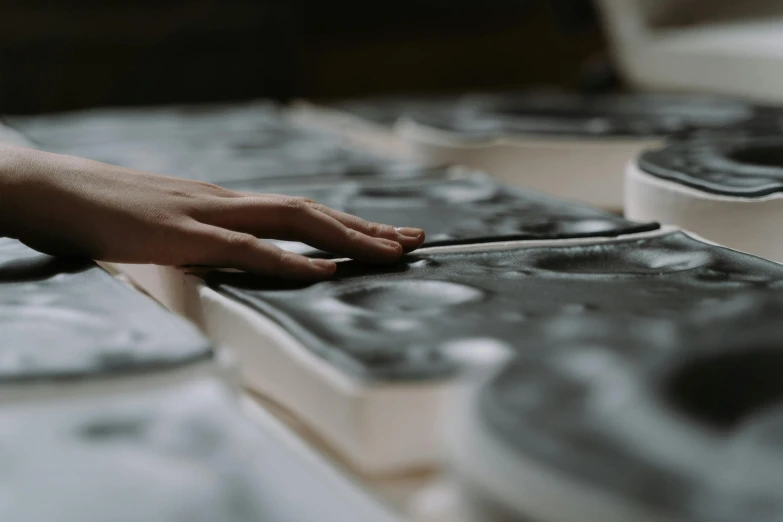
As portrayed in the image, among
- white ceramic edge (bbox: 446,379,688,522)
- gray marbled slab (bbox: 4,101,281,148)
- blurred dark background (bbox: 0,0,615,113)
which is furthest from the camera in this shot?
blurred dark background (bbox: 0,0,615,113)

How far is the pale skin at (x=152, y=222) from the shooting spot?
889 millimetres

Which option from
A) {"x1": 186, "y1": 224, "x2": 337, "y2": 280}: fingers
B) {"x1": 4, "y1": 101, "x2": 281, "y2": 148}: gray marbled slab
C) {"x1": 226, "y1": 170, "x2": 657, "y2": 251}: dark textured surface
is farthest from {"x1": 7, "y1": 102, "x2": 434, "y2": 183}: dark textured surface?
{"x1": 186, "y1": 224, "x2": 337, "y2": 280}: fingers

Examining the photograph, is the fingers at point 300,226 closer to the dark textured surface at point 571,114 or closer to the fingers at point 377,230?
the fingers at point 377,230

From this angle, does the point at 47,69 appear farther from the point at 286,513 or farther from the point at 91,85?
the point at 286,513

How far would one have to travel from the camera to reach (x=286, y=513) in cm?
52

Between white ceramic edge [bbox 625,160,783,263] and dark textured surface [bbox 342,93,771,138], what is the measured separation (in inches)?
16.3

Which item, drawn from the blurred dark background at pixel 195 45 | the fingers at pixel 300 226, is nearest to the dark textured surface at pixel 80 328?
the fingers at pixel 300 226

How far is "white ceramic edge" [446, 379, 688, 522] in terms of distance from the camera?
0.47 m

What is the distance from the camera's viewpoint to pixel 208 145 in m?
1.72

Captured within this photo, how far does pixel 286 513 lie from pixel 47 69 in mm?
2419

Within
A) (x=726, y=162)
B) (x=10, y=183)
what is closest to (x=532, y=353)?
(x=10, y=183)

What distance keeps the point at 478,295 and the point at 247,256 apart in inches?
8.2

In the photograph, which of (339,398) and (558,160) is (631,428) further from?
(558,160)

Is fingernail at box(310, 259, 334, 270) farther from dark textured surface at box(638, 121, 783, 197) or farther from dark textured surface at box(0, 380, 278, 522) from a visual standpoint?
dark textured surface at box(638, 121, 783, 197)
